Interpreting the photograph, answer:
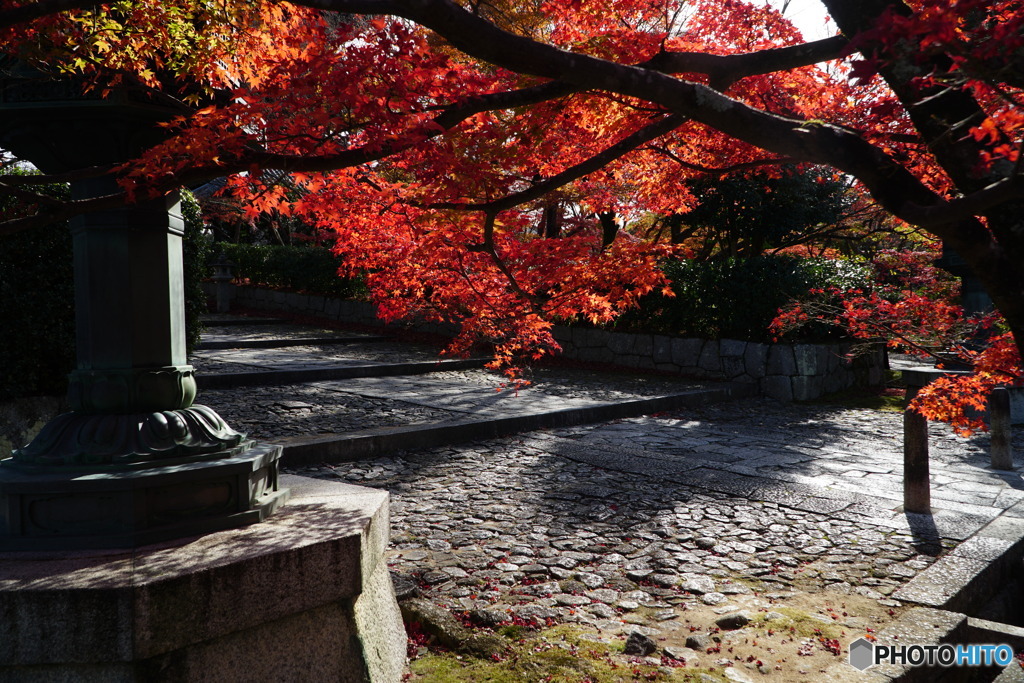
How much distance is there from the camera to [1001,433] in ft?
22.1

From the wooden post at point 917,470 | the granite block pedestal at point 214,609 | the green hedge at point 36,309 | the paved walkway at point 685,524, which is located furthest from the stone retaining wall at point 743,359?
the granite block pedestal at point 214,609

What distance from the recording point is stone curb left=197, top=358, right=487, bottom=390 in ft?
30.8

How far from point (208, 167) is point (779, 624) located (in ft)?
10.6

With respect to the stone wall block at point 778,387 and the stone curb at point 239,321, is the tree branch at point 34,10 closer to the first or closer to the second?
the stone wall block at point 778,387

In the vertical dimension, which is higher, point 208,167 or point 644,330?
point 208,167

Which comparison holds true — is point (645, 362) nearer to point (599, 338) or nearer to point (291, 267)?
point (599, 338)

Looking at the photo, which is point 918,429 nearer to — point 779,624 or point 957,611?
point 957,611

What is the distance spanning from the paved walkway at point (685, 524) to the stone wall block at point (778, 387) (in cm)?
185

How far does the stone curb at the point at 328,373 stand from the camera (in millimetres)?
9391

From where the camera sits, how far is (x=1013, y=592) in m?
4.35

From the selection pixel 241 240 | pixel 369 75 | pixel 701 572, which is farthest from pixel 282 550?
pixel 241 240

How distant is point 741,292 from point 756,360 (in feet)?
3.60

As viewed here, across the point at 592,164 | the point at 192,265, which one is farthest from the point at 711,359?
the point at 592,164

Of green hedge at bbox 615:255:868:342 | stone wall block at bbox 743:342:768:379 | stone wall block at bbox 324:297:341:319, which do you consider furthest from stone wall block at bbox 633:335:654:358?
stone wall block at bbox 324:297:341:319
